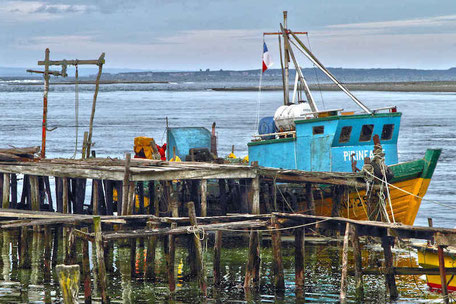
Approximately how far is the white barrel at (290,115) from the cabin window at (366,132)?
7.78ft

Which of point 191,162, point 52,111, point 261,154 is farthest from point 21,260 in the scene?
point 52,111

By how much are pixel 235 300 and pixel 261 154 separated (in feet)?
31.3

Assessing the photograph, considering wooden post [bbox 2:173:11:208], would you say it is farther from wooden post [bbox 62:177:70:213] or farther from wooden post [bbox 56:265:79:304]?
wooden post [bbox 56:265:79:304]

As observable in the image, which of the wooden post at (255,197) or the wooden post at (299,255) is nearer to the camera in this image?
the wooden post at (299,255)

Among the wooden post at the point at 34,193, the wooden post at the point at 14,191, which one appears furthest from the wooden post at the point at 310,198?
the wooden post at the point at 14,191

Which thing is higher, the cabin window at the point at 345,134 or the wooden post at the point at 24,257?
the cabin window at the point at 345,134

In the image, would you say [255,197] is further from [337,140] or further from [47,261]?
[47,261]

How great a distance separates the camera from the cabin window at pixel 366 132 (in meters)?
25.7

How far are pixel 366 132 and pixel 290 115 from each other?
329 cm

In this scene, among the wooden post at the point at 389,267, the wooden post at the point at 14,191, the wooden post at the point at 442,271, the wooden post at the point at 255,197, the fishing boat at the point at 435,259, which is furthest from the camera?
the wooden post at the point at 14,191

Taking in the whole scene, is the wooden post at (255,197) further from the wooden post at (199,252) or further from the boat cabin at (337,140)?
the boat cabin at (337,140)

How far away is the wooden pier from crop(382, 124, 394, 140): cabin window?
3322 mm

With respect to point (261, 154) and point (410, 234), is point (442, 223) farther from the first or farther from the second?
point (410, 234)

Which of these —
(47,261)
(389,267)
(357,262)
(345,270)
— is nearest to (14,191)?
(47,261)
